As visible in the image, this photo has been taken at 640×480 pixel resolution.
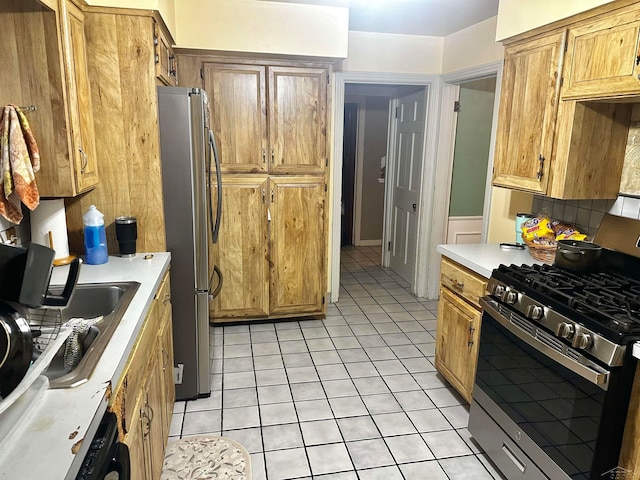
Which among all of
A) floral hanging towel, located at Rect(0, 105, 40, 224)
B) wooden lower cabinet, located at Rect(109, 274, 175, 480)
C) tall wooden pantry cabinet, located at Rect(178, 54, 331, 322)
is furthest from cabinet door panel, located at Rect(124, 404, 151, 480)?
tall wooden pantry cabinet, located at Rect(178, 54, 331, 322)

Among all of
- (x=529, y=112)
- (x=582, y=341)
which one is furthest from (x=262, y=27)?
(x=582, y=341)

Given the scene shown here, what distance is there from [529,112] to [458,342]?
131cm

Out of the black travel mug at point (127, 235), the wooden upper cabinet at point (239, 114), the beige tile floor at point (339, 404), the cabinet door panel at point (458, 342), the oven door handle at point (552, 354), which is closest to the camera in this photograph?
the oven door handle at point (552, 354)

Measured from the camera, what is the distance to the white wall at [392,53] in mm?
3781

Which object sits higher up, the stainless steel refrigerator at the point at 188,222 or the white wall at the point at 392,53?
the white wall at the point at 392,53

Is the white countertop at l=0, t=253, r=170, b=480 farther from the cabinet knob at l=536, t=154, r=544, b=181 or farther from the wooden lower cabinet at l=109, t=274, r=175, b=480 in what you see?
the cabinet knob at l=536, t=154, r=544, b=181

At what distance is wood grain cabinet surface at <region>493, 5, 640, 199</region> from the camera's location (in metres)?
1.86

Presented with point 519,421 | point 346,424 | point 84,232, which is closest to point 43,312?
point 84,232

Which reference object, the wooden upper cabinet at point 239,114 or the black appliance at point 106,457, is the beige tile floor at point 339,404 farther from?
the wooden upper cabinet at point 239,114

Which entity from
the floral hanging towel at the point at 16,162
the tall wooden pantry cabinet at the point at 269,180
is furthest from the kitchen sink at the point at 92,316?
the tall wooden pantry cabinet at the point at 269,180

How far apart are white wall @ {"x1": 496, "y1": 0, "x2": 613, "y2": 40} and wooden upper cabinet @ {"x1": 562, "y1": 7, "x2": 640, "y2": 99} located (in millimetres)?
84

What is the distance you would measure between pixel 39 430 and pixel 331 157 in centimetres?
321

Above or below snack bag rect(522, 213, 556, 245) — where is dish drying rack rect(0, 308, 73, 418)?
below

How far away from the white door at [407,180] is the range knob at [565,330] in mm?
2742
